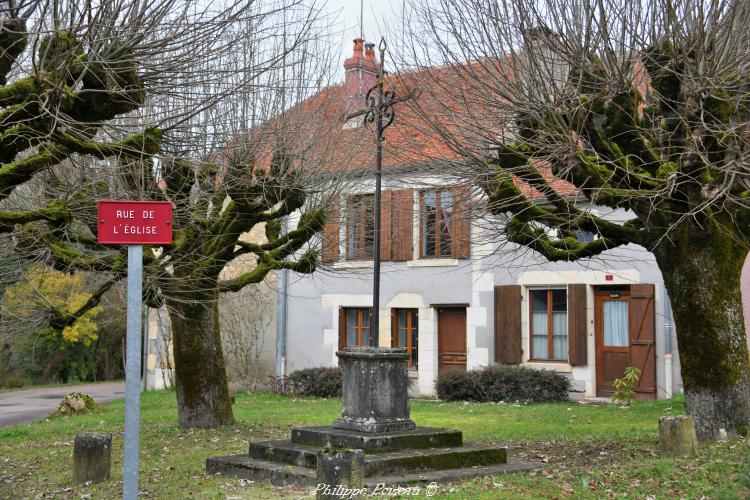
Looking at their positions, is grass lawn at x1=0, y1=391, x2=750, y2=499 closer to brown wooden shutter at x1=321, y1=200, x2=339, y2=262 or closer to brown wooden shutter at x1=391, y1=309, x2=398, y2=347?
brown wooden shutter at x1=321, y1=200, x2=339, y2=262

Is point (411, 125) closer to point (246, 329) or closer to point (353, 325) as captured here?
point (353, 325)

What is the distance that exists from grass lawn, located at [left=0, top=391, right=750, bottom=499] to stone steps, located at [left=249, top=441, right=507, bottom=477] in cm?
56

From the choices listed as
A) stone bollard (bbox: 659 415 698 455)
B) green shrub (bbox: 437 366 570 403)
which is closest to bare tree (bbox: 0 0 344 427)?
stone bollard (bbox: 659 415 698 455)

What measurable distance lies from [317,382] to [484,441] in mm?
9888

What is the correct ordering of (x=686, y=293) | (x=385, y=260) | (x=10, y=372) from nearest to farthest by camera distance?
(x=686, y=293), (x=385, y=260), (x=10, y=372)

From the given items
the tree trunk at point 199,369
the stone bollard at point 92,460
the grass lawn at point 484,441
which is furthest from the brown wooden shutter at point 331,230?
the stone bollard at point 92,460

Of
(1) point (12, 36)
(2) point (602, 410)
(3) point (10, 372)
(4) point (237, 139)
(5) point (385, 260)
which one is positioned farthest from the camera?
(3) point (10, 372)

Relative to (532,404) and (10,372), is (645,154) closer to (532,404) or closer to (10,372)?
(532,404)

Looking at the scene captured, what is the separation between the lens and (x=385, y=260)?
20766mm

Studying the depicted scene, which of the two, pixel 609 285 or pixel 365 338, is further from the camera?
pixel 365 338

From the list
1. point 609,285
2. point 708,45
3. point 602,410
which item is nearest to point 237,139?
point 708,45

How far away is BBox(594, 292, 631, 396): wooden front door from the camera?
1752 centimetres

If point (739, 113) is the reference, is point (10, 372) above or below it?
below

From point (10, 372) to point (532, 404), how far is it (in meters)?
23.5
